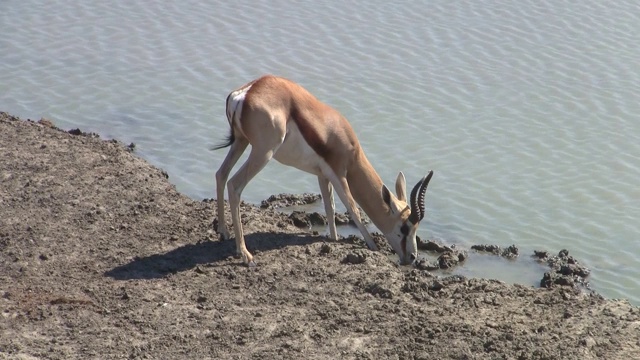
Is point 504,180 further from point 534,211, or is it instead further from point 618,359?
point 618,359

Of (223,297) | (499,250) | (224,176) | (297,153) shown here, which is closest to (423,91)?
(499,250)

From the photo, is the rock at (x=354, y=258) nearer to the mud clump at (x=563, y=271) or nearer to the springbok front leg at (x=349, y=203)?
the springbok front leg at (x=349, y=203)

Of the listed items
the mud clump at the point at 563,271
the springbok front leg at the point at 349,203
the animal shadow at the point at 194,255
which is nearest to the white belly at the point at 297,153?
the springbok front leg at the point at 349,203

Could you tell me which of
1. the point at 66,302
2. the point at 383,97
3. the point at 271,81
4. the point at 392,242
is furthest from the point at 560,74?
the point at 66,302

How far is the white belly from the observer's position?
423 inches

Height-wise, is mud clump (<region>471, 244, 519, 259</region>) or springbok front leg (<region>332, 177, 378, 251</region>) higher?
springbok front leg (<region>332, 177, 378, 251</region>)

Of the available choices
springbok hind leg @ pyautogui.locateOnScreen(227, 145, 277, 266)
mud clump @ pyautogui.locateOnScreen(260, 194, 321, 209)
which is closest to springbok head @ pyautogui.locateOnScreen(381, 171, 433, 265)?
springbok hind leg @ pyautogui.locateOnScreen(227, 145, 277, 266)

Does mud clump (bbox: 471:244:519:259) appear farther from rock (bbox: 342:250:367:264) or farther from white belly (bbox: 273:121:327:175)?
white belly (bbox: 273:121:327:175)

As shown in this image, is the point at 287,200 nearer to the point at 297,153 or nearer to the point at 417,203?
the point at 297,153

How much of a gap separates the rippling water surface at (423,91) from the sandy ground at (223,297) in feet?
4.86

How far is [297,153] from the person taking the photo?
10883mm

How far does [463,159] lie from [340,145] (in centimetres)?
309

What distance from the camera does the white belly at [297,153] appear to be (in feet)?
35.2

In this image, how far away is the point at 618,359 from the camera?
853 centimetres
